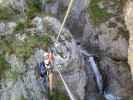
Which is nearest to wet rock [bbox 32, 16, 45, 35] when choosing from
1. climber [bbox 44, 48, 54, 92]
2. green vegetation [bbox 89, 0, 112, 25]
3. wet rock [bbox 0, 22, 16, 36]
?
wet rock [bbox 0, 22, 16, 36]

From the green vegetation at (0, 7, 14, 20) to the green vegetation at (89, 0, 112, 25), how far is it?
226cm

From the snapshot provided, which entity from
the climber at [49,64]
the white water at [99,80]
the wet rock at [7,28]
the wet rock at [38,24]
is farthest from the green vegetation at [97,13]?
the climber at [49,64]

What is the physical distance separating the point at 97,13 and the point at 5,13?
2.54m

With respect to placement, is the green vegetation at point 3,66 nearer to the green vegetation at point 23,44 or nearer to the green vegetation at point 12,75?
the green vegetation at point 12,75

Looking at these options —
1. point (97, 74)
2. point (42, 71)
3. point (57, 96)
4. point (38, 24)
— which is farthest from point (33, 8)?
point (57, 96)

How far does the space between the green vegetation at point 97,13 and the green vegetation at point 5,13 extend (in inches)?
89.2

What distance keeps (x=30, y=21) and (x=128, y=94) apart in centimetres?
283

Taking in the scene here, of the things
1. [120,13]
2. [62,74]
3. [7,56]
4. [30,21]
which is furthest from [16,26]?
[120,13]

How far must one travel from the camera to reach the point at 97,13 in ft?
32.9

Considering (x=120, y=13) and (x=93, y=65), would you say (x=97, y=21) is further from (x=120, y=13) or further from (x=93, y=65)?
(x=93, y=65)

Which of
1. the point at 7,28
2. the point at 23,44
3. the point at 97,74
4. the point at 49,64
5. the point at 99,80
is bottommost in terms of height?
the point at 99,80

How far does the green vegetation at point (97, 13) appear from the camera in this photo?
390 inches

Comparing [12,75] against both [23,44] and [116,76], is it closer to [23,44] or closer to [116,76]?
[23,44]

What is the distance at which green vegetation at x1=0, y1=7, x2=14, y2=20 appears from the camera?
338 inches
